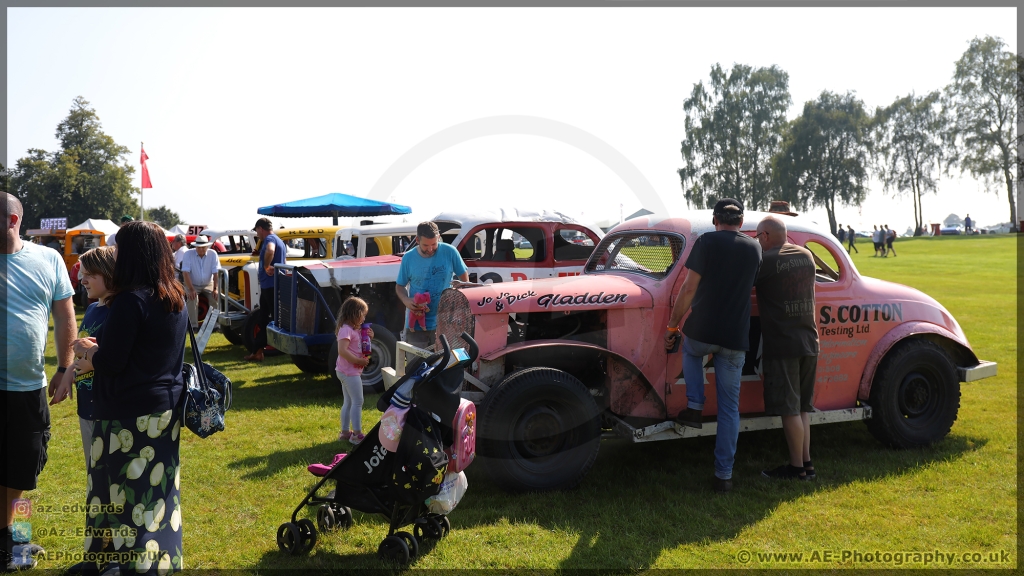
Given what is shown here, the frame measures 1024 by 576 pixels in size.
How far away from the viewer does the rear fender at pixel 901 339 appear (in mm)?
5844

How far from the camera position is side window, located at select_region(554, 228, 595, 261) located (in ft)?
30.9

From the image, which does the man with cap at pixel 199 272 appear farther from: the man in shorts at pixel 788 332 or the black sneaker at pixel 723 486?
the man in shorts at pixel 788 332

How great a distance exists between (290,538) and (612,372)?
8.25 feet

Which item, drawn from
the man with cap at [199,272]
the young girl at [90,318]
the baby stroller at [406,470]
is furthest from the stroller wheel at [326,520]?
the man with cap at [199,272]

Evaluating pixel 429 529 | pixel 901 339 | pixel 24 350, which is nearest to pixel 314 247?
pixel 24 350

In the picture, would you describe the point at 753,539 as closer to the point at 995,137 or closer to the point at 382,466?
the point at 382,466

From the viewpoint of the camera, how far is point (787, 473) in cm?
531

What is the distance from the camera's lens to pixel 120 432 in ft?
11.1

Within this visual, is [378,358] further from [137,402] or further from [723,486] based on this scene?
[137,402]

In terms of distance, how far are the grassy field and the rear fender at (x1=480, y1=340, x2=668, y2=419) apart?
558 millimetres

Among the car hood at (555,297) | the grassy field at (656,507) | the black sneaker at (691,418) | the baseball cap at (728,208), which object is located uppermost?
the baseball cap at (728,208)

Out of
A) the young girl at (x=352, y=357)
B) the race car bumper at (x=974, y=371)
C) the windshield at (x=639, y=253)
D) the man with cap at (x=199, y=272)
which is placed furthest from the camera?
the man with cap at (x=199, y=272)

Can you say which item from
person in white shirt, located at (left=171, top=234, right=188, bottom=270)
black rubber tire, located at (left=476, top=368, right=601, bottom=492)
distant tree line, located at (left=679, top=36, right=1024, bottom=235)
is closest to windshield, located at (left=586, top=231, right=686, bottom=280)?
black rubber tire, located at (left=476, top=368, right=601, bottom=492)

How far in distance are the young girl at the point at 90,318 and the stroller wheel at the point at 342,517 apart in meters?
1.41
